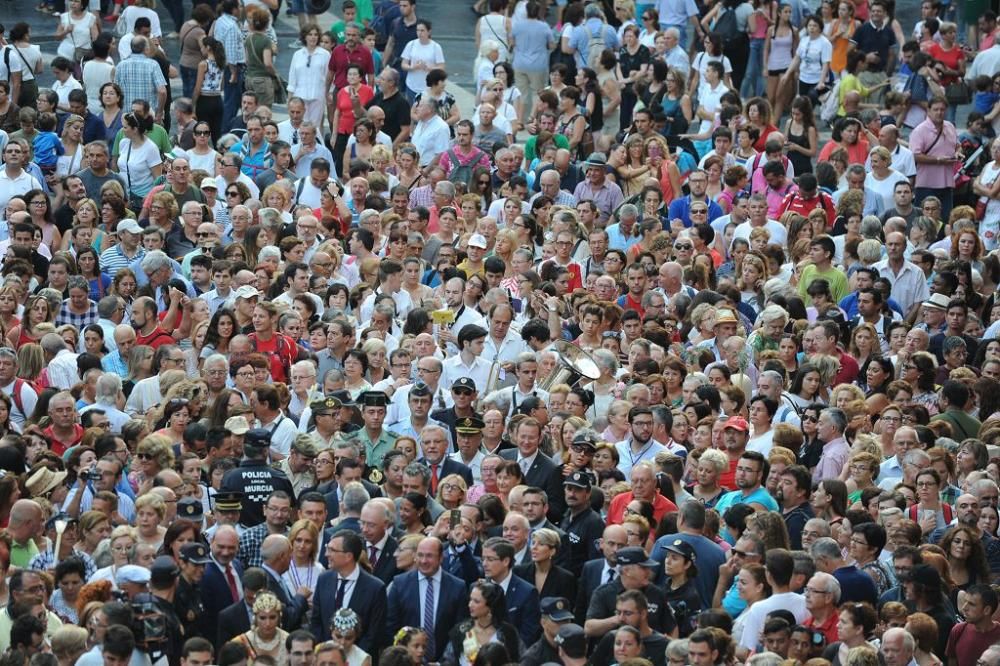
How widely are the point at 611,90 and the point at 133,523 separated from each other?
36.4 ft

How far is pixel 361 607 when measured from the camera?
37.7ft

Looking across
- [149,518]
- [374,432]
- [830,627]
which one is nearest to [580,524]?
[830,627]

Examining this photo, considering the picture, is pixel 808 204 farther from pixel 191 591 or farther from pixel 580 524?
pixel 191 591

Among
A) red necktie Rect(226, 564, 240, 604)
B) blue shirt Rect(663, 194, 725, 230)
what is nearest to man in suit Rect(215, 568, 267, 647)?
red necktie Rect(226, 564, 240, 604)

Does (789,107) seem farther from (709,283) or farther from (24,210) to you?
(24,210)

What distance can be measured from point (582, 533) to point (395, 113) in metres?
9.78

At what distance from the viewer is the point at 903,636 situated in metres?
10.7

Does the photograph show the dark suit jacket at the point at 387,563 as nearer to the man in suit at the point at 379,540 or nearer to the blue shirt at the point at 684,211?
the man in suit at the point at 379,540

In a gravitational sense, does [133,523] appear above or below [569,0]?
below

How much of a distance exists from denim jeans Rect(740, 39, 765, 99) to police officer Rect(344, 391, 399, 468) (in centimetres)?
1108

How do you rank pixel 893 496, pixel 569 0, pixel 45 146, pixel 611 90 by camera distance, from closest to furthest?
pixel 893 496
pixel 45 146
pixel 611 90
pixel 569 0

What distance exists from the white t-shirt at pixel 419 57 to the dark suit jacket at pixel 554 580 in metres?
11.5

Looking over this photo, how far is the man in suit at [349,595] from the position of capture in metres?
11.5

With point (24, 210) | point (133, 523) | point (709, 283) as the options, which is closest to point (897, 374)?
point (709, 283)
